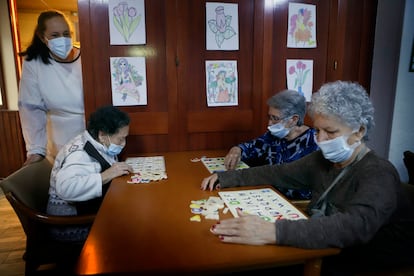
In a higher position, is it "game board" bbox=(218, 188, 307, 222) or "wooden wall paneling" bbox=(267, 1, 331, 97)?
"wooden wall paneling" bbox=(267, 1, 331, 97)

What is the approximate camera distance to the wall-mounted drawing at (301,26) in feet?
7.64

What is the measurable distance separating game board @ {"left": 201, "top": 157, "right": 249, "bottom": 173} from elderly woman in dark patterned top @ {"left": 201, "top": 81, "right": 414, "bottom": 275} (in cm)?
59

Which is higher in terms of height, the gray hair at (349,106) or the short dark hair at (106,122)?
the gray hair at (349,106)

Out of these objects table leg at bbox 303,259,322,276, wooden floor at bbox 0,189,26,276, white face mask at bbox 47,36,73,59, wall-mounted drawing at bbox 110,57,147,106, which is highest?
white face mask at bbox 47,36,73,59

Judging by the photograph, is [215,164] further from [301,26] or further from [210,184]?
[301,26]

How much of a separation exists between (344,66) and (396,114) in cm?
60

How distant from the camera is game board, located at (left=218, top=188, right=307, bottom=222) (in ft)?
3.67

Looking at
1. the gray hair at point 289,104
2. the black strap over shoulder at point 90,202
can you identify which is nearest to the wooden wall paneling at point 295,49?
the gray hair at point 289,104

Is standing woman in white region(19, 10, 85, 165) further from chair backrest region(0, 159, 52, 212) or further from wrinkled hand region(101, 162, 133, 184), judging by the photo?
wrinkled hand region(101, 162, 133, 184)

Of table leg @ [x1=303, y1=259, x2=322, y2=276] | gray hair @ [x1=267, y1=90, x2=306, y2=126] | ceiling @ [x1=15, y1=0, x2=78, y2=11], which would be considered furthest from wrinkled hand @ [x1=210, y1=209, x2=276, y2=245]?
ceiling @ [x1=15, y1=0, x2=78, y2=11]

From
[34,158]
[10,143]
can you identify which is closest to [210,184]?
[34,158]

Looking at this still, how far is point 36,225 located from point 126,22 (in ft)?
4.64

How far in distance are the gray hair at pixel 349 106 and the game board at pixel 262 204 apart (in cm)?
40

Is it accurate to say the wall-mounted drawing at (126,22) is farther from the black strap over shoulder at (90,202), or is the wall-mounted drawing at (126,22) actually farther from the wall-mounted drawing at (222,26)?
the black strap over shoulder at (90,202)
